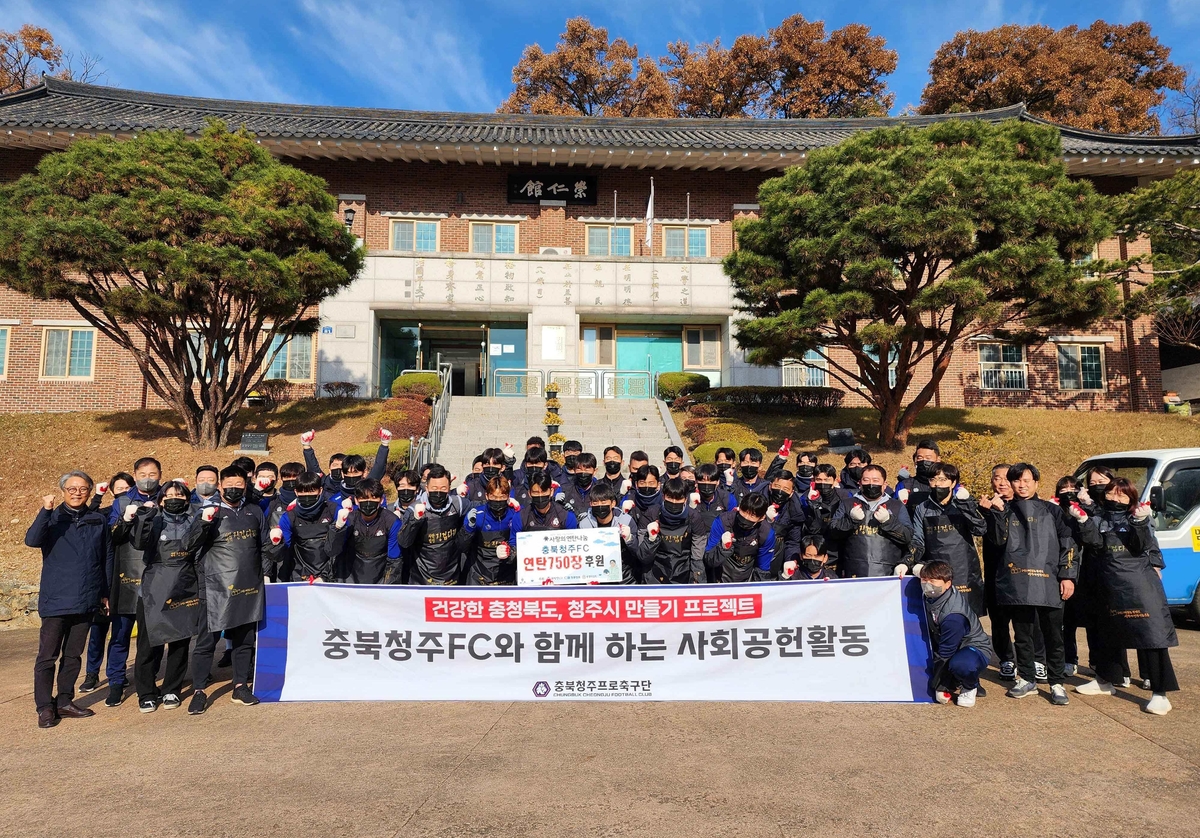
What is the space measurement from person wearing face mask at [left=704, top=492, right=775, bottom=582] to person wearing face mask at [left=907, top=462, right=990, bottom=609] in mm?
1204

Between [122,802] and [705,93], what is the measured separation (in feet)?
114

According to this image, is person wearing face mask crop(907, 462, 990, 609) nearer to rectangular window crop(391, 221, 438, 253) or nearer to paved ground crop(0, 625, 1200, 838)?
paved ground crop(0, 625, 1200, 838)

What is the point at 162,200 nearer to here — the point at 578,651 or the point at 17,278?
the point at 17,278

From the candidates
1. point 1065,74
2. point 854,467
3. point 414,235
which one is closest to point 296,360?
point 414,235

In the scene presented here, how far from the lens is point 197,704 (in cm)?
522

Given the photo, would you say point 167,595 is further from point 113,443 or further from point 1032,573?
point 113,443

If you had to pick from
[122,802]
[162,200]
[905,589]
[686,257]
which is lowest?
[122,802]

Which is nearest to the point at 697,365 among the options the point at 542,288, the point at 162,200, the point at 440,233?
the point at 542,288

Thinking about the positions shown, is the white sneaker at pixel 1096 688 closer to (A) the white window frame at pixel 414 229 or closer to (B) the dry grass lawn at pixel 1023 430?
(B) the dry grass lawn at pixel 1023 430

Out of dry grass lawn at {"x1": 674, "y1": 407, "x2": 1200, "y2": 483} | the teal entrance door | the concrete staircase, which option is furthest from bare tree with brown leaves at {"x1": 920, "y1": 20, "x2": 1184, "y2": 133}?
the concrete staircase

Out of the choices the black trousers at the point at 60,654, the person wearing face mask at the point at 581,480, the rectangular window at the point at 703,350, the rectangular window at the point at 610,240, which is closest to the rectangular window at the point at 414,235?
the rectangular window at the point at 610,240

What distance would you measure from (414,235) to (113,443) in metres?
10.5

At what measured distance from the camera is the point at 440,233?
2258 cm

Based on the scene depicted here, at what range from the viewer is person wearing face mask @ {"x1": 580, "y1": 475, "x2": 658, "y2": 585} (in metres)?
6.14
